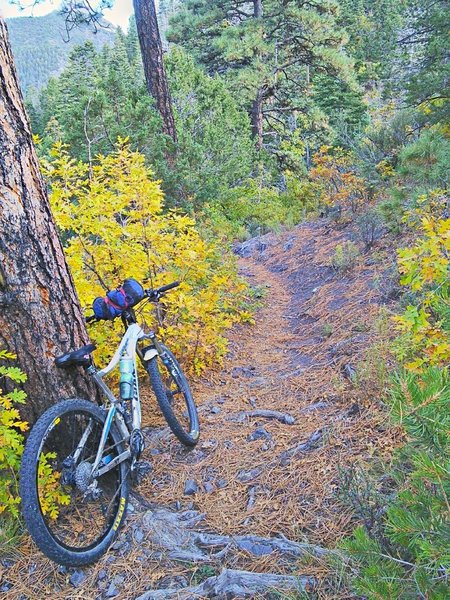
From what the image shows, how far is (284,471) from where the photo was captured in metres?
2.76

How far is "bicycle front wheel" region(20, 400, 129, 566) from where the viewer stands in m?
2.05

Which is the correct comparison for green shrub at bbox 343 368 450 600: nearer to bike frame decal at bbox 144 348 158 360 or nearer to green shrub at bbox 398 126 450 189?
bike frame decal at bbox 144 348 158 360

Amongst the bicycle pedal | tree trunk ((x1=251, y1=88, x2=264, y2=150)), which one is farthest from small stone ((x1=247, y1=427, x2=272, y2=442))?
tree trunk ((x1=251, y1=88, x2=264, y2=150))

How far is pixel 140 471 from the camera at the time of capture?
115 inches

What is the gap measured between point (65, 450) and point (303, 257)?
6694 millimetres

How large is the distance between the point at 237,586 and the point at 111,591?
618 mm

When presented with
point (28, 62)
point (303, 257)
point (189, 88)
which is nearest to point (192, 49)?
point (189, 88)

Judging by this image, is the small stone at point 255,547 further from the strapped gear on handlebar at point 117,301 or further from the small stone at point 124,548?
the strapped gear on handlebar at point 117,301

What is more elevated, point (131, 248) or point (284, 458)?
point (131, 248)

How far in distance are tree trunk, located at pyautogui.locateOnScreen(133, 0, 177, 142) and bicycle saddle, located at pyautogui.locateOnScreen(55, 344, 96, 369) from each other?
6.46 meters

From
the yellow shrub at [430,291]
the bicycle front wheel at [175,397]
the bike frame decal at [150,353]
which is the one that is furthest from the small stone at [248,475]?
the yellow shrub at [430,291]

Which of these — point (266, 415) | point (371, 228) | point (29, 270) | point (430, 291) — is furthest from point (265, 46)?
point (29, 270)

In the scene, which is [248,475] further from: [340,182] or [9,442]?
[340,182]

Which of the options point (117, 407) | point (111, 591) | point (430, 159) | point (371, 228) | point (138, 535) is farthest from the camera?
point (371, 228)
